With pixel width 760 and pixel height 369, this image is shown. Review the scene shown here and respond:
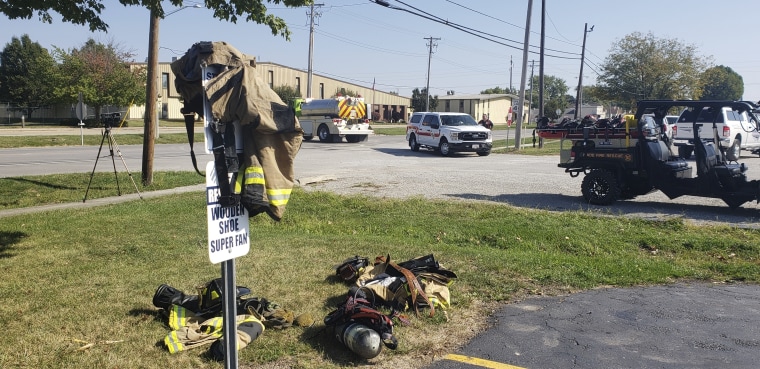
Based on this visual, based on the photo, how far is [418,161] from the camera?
24469mm

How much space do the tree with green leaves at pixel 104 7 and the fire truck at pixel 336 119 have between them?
85.2ft

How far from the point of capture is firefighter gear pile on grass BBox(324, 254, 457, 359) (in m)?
4.67

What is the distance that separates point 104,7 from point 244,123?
7104 millimetres

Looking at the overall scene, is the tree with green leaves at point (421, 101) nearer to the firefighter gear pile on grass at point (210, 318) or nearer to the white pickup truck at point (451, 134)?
the white pickup truck at point (451, 134)

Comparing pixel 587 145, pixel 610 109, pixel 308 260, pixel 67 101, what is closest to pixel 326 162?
pixel 587 145

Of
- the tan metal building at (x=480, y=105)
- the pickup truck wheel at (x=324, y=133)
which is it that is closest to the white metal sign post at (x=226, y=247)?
the pickup truck wheel at (x=324, y=133)

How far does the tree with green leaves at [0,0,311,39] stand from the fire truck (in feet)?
85.2

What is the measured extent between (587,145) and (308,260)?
25.8 ft

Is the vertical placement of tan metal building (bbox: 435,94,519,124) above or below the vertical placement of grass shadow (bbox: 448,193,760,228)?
above

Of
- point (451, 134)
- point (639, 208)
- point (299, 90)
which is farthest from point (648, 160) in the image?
point (299, 90)

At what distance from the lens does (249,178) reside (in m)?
3.43

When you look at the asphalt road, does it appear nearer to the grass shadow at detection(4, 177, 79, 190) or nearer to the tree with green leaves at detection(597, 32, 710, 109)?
the grass shadow at detection(4, 177, 79, 190)

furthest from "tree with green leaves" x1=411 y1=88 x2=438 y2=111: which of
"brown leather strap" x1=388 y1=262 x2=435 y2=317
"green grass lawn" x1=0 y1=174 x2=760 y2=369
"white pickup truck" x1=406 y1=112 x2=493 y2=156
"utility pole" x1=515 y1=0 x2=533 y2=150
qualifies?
"brown leather strap" x1=388 y1=262 x2=435 y2=317

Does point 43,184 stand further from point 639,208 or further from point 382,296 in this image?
point 639,208
